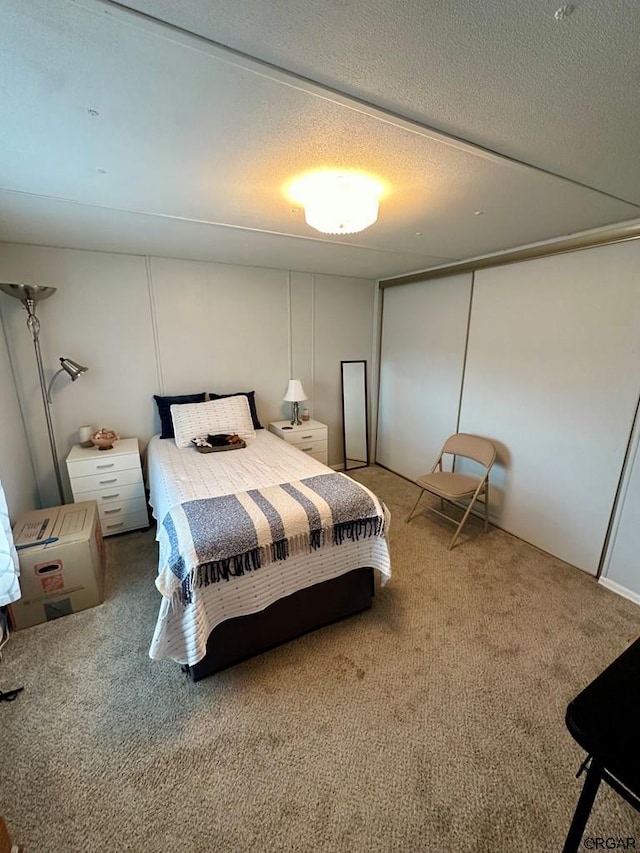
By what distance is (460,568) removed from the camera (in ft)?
8.12

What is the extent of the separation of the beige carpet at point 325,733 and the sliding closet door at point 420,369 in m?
1.78

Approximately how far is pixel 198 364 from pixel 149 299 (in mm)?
668

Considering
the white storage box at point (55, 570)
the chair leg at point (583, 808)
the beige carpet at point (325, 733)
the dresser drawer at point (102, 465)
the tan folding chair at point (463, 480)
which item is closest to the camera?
the chair leg at point (583, 808)

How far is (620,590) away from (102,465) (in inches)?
145

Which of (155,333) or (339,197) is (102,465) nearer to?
(155,333)

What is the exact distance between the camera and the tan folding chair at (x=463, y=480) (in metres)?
2.73

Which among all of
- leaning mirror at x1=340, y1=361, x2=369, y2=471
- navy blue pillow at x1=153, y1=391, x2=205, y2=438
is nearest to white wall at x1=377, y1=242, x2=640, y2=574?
leaning mirror at x1=340, y1=361, x2=369, y2=471

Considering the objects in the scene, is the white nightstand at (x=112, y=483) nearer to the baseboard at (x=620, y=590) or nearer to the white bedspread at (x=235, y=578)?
the white bedspread at (x=235, y=578)

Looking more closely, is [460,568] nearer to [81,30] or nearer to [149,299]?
[81,30]

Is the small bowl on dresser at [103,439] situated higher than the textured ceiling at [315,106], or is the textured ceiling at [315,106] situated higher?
the textured ceiling at [315,106]

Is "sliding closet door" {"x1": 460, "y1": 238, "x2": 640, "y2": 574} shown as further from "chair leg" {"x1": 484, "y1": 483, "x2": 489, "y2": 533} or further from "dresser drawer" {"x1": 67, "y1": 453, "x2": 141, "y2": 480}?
"dresser drawer" {"x1": 67, "y1": 453, "x2": 141, "y2": 480}

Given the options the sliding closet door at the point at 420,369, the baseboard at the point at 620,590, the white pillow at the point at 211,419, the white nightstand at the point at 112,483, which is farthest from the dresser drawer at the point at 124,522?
the baseboard at the point at 620,590

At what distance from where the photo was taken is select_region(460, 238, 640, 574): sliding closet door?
2170 mm

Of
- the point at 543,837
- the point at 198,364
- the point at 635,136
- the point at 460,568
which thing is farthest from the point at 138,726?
the point at 635,136
